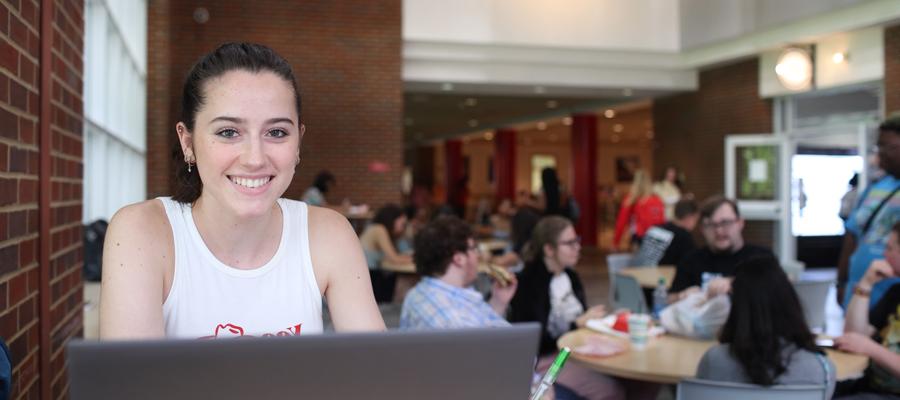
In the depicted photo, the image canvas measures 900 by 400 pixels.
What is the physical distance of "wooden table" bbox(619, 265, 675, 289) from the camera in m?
5.41

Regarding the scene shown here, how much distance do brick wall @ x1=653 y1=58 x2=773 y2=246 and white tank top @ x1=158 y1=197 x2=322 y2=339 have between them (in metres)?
10.9

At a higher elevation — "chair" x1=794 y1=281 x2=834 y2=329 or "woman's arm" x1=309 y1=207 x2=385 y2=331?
"woman's arm" x1=309 y1=207 x2=385 y2=331

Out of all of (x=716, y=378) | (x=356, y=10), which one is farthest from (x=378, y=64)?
(x=716, y=378)

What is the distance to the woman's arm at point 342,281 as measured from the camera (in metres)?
1.26

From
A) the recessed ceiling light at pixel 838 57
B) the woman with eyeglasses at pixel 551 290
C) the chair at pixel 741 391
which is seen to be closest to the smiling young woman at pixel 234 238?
the chair at pixel 741 391

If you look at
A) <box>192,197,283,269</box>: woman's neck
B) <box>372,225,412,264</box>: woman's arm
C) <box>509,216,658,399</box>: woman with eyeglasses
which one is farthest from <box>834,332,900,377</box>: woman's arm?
<box>372,225,412,264</box>: woman's arm

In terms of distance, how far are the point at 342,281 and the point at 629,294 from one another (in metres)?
4.42

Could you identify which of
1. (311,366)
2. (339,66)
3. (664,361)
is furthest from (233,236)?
(339,66)

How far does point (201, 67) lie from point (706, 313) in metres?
2.87

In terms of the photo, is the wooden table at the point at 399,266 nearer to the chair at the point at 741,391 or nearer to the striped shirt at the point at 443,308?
the striped shirt at the point at 443,308

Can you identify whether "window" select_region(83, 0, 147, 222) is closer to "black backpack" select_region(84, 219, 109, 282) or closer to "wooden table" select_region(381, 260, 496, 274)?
"black backpack" select_region(84, 219, 109, 282)

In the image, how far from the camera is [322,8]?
1046 cm

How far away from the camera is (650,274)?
5777 mm

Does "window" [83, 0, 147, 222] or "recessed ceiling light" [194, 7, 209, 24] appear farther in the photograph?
"recessed ceiling light" [194, 7, 209, 24]
